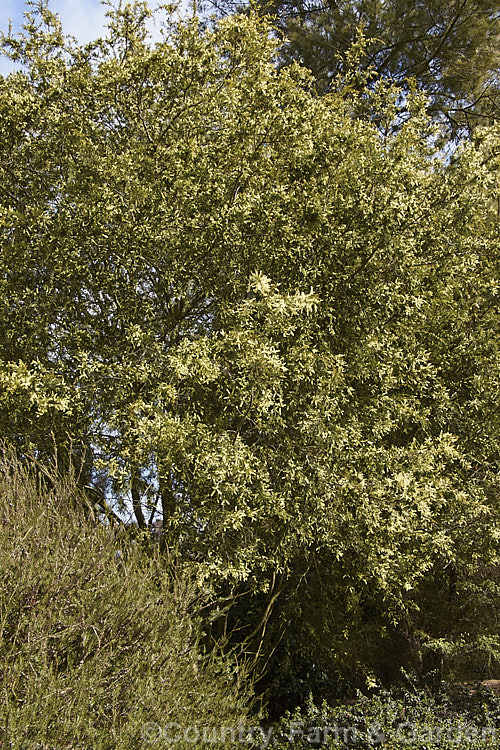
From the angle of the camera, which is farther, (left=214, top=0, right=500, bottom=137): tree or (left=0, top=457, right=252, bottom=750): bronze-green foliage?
(left=214, top=0, right=500, bottom=137): tree

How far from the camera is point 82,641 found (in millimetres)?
4129

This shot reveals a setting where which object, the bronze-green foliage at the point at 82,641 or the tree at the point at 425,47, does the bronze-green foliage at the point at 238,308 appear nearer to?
the bronze-green foliage at the point at 82,641

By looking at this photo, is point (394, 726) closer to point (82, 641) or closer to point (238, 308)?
point (82, 641)

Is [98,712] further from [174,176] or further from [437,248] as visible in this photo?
[437,248]

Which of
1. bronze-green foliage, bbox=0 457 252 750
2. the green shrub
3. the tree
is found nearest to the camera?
bronze-green foliage, bbox=0 457 252 750

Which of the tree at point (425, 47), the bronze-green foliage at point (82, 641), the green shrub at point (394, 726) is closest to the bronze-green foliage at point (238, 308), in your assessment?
the green shrub at point (394, 726)

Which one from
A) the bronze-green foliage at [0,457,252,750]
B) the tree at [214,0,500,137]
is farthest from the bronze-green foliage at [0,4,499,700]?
the tree at [214,0,500,137]

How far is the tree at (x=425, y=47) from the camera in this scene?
11.5 m

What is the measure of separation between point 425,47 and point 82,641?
11120 millimetres

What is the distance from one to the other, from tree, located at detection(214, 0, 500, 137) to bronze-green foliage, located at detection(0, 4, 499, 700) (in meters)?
5.32

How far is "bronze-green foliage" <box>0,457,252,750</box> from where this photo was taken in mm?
3730

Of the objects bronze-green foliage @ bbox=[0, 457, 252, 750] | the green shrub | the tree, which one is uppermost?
the tree

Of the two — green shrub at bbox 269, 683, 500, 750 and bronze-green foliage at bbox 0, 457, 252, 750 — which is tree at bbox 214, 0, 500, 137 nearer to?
green shrub at bbox 269, 683, 500, 750

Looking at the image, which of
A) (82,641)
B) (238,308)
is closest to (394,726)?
(82,641)
